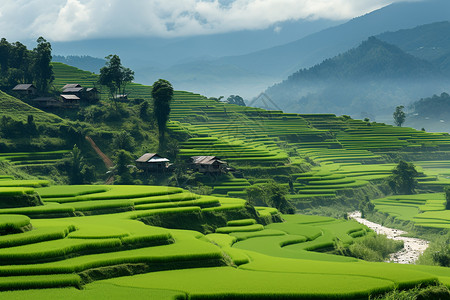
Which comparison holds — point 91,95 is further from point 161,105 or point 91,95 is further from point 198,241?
point 198,241

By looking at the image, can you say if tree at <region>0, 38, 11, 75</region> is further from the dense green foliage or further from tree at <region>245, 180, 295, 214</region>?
tree at <region>245, 180, 295, 214</region>

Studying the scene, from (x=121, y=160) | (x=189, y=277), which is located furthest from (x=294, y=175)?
(x=189, y=277)

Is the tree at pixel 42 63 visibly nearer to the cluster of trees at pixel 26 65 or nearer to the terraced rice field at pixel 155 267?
the cluster of trees at pixel 26 65

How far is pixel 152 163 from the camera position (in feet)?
227

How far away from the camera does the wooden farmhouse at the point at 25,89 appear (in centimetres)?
8125

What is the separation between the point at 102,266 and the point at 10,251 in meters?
3.67

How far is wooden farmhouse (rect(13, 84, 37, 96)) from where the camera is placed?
81.2 meters

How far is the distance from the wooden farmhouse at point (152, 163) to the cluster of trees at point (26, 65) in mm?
23042

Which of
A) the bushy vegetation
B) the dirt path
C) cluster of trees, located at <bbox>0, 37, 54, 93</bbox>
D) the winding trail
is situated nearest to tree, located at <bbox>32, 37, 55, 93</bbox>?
cluster of trees, located at <bbox>0, 37, 54, 93</bbox>

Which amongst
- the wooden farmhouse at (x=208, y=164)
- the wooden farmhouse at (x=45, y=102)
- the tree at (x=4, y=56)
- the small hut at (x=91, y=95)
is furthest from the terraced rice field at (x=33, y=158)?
the tree at (x=4, y=56)

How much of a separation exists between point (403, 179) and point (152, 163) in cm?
3478

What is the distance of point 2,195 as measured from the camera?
35.6 metres

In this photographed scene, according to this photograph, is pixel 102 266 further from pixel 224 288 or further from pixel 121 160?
pixel 121 160

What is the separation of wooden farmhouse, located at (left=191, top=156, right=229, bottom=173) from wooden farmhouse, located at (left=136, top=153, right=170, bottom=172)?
3.40 meters
